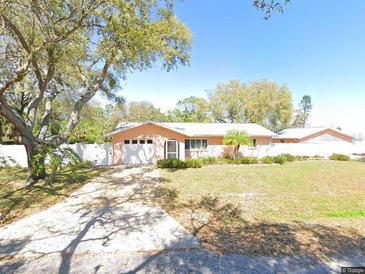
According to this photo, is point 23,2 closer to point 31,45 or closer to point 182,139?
point 31,45

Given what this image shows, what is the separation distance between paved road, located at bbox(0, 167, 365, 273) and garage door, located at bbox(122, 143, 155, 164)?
10.5 metres

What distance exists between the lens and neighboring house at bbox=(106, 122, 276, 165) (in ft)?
57.8

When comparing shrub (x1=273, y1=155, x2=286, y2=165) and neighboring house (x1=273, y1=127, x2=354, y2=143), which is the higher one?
neighboring house (x1=273, y1=127, x2=354, y2=143)

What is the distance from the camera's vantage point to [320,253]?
4.31 m

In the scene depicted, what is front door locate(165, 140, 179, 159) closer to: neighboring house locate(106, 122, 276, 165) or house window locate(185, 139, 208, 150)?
neighboring house locate(106, 122, 276, 165)

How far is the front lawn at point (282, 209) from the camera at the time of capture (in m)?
4.67

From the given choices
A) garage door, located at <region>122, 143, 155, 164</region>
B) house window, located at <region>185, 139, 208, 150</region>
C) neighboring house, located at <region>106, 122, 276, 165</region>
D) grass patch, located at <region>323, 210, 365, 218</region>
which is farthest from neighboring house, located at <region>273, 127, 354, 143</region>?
grass patch, located at <region>323, 210, 365, 218</region>

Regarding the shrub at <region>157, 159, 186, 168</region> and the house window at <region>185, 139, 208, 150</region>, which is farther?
the house window at <region>185, 139, 208, 150</region>

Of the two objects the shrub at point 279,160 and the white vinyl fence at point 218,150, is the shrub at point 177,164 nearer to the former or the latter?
the white vinyl fence at point 218,150

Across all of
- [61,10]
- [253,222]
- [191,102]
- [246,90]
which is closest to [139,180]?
[253,222]

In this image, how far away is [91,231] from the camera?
5.28 metres

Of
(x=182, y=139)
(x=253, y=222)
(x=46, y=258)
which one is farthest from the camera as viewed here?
(x=182, y=139)

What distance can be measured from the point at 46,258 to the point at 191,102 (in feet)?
138

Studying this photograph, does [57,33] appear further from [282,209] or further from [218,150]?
[218,150]
